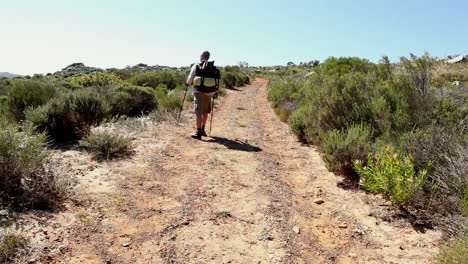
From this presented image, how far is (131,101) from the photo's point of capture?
12.0 meters

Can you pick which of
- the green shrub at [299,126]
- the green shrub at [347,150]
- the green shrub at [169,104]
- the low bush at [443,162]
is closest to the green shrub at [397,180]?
the low bush at [443,162]

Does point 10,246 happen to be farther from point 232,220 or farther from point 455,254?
point 455,254

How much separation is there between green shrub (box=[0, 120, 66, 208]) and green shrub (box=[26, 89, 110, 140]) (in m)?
3.08

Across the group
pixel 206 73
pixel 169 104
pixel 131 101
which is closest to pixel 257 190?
pixel 206 73

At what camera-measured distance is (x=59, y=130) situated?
298 inches

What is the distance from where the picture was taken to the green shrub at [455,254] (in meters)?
2.75

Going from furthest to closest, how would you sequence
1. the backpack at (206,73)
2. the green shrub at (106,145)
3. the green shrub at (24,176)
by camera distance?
1. the backpack at (206,73)
2. the green shrub at (106,145)
3. the green shrub at (24,176)

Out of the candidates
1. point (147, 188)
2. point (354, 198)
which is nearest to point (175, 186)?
point (147, 188)

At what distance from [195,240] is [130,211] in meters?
1.06

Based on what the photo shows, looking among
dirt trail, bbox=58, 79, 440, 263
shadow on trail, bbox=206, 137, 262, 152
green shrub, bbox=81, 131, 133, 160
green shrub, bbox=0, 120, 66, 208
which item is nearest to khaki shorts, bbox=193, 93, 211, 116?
shadow on trail, bbox=206, 137, 262, 152

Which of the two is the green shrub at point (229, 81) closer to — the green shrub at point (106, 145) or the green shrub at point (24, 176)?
the green shrub at point (106, 145)

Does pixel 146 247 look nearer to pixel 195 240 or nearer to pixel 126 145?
pixel 195 240

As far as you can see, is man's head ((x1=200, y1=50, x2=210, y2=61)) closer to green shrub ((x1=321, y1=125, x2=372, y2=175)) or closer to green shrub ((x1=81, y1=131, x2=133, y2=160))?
green shrub ((x1=81, y1=131, x2=133, y2=160))

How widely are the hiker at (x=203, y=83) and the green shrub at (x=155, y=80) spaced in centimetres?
1354
